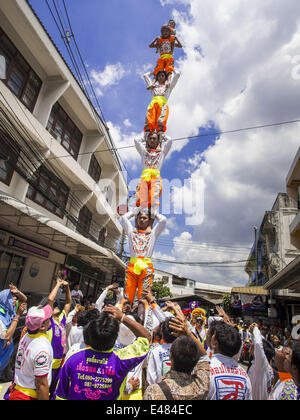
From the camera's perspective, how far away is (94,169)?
14.9 m

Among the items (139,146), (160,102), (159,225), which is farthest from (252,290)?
(160,102)

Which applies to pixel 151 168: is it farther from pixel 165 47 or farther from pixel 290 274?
pixel 290 274

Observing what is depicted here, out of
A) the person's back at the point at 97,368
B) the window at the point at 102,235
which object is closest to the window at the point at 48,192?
the window at the point at 102,235

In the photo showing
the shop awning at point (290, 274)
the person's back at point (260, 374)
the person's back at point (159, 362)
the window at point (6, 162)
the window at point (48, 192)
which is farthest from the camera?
the window at point (48, 192)

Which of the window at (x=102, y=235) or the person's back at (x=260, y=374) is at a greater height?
the window at (x=102, y=235)

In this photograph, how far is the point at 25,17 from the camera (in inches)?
306

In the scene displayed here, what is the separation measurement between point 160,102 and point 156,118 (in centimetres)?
43

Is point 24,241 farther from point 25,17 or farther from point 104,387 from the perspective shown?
point 104,387

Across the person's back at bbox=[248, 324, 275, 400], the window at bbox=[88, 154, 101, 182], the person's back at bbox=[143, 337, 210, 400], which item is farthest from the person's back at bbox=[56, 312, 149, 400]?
the window at bbox=[88, 154, 101, 182]

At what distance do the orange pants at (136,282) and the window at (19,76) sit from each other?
7.06m

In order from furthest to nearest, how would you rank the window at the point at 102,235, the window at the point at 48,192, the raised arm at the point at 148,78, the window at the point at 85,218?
1. the window at the point at 102,235
2. the window at the point at 85,218
3. the window at the point at 48,192
4. the raised arm at the point at 148,78

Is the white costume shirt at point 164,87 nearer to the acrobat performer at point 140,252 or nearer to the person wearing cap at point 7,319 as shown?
the acrobat performer at point 140,252

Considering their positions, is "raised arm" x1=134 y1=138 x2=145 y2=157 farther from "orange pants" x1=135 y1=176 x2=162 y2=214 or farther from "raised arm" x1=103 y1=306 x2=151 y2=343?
"raised arm" x1=103 y1=306 x2=151 y2=343

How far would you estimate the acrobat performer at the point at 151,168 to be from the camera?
5.52 m
